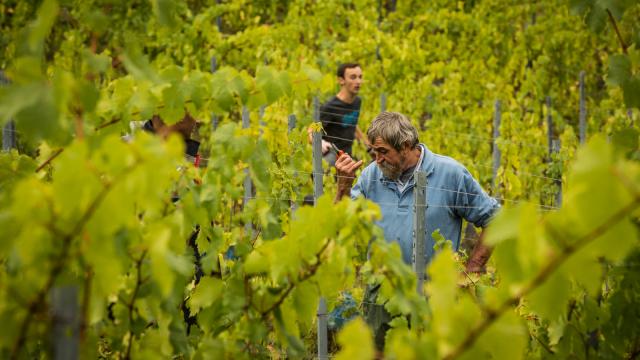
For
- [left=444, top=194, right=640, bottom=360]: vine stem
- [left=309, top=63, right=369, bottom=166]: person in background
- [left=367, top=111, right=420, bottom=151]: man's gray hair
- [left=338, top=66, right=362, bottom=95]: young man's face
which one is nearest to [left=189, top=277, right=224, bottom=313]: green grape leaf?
[left=444, top=194, right=640, bottom=360]: vine stem

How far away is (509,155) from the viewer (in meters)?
7.84

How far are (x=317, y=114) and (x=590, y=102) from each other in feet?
15.7

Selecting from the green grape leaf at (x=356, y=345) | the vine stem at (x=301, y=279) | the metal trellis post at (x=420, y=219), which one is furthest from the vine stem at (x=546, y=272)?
the metal trellis post at (x=420, y=219)

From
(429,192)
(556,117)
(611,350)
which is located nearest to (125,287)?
(611,350)

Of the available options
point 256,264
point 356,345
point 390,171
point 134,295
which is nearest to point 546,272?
point 356,345

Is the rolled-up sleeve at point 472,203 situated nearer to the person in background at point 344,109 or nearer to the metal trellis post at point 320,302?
the metal trellis post at point 320,302

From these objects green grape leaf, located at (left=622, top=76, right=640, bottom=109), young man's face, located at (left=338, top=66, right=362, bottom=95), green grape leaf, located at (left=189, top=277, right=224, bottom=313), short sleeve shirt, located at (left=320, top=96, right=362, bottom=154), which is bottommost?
short sleeve shirt, located at (left=320, top=96, right=362, bottom=154)

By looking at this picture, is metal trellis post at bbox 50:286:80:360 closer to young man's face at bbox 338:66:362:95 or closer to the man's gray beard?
the man's gray beard

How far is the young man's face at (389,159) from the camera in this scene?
11.7ft

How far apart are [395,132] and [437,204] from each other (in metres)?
0.35

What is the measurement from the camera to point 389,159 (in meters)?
3.57

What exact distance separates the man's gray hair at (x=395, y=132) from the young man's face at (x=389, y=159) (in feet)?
0.07

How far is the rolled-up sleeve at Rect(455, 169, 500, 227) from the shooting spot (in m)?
3.56

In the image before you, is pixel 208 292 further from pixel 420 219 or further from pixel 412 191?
pixel 412 191
